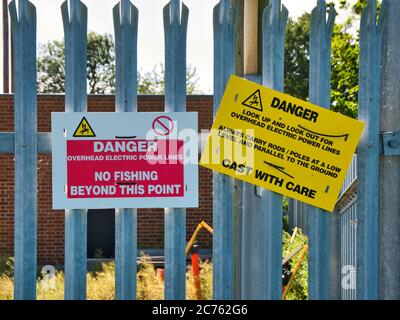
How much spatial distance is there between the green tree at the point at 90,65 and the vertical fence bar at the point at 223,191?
3264 centimetres

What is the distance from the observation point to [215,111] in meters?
2.61

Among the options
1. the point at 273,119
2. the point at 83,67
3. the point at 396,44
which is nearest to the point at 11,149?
the point at 83,67

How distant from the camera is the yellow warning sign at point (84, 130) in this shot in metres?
2.54

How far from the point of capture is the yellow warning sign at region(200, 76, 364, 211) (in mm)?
2609

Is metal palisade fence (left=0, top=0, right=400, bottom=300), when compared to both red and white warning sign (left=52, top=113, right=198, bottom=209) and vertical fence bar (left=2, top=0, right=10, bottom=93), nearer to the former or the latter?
red and white warning sign (left=52, top=113, right=198, bottom=209)

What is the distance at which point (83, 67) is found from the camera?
8.51ft

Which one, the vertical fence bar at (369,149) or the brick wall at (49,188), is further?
the brick wall at (49,188)

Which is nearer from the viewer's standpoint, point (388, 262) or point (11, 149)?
point (11, 149)

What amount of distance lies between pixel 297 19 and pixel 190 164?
38.1 metres

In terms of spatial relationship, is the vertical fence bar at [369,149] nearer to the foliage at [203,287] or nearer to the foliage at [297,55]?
the foliage at [203,287]

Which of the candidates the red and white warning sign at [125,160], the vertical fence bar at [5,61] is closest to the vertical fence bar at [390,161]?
the red and white warning sign at [125,160]

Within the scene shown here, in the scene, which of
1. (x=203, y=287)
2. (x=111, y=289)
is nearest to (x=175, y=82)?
(x=111, y=289)

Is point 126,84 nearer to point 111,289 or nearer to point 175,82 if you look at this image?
point 175,82
